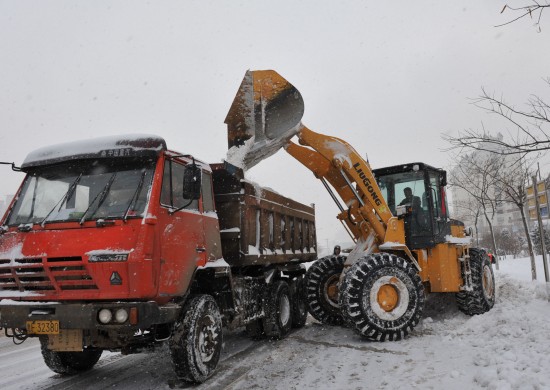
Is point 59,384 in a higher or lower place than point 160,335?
lower

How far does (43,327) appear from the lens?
4426 mm

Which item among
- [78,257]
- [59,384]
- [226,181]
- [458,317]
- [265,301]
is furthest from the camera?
[458,317]

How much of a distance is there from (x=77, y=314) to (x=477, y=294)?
287 inches

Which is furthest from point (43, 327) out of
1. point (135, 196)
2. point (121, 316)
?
point (135, 196)

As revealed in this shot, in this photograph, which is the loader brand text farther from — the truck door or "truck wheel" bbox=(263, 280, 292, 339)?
the truck door

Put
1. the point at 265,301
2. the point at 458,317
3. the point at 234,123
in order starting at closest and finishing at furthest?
the point at 234,123 → the point at 265,301 → the point at 458,317

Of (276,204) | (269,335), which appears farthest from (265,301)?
(276,204)

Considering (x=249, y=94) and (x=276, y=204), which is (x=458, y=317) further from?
(x=249, y=94)

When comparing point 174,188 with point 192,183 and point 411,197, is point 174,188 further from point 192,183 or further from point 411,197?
point 411,197

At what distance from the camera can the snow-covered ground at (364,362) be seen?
472cm

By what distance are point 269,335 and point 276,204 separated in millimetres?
2377

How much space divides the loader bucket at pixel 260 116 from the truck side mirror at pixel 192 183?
1960mm

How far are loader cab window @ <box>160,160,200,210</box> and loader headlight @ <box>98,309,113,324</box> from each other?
129 centimetres

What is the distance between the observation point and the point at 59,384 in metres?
5.54
